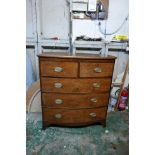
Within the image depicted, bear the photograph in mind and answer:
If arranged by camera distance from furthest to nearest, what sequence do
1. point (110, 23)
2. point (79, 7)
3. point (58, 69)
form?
point (110, 23)
point (79, 7)
point (58, 69)

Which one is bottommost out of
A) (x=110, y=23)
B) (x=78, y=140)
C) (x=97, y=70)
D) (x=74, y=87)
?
(x=78, y=140)

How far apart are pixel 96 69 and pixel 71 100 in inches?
17.4

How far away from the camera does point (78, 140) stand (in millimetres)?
1893

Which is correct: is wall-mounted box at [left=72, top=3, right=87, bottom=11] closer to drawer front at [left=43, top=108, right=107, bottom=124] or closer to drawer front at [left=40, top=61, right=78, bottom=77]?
drawer front at [left=40, top=61, right=78, bottom=77]

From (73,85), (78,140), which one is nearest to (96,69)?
(73,85)

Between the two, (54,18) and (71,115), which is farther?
(54,18)

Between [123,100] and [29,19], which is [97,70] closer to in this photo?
[123,100]

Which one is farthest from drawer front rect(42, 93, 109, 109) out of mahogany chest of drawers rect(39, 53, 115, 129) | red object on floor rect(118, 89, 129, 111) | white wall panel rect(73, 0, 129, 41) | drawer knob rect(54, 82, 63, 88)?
white wall panel rect(73, 0, 129, 41)

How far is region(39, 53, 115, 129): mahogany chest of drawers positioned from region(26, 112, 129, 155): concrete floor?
4.0 inches

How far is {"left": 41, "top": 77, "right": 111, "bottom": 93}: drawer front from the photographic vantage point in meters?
1.86

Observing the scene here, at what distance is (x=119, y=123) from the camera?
2262mm
